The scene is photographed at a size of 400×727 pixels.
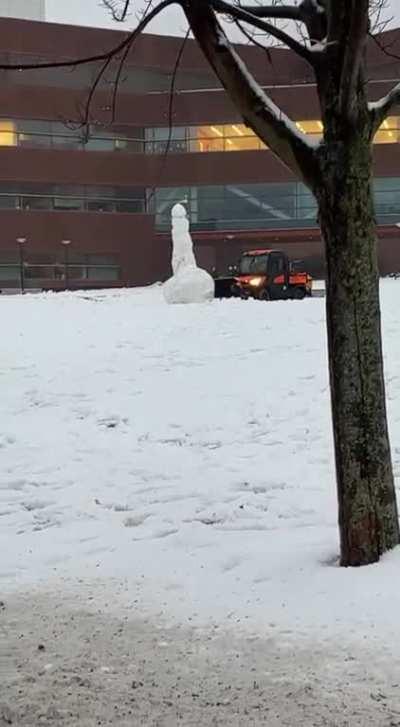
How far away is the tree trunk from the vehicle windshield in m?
26.6

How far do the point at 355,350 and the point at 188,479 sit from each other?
129 inches

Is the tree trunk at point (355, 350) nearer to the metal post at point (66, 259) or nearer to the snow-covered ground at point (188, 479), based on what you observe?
the snow-covered ground at point (188, 479)

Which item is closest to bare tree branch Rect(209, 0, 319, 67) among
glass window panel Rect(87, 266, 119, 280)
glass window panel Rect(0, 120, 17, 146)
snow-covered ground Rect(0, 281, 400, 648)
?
snow-covered ground Rect(0, 281, 400, 648)

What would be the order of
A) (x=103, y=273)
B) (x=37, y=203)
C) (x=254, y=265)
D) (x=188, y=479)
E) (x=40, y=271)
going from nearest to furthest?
(x=188, y=479)
(x=254, y=265)
(x=40, y=271)
(x=37, y=203)
(x=103, y=273)

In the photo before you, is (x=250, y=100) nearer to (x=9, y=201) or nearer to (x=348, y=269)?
(x=348, y=269)

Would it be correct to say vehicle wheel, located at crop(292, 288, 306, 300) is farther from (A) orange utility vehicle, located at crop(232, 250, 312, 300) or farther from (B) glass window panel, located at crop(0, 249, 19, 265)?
(B) glass window panel, located at crop(0, 249, 19, 265)

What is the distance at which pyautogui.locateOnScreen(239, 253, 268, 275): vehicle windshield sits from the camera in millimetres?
31859

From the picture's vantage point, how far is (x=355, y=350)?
5.09 meters

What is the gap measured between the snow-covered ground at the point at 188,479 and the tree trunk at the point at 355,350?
0.28 m

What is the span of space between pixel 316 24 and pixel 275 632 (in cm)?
372

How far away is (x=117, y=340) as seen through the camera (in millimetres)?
16297

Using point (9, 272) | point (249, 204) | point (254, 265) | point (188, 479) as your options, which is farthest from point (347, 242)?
point (249, 204)

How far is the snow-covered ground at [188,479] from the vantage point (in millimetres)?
5004

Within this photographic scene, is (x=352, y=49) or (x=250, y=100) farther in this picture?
(x=250, y=100)
